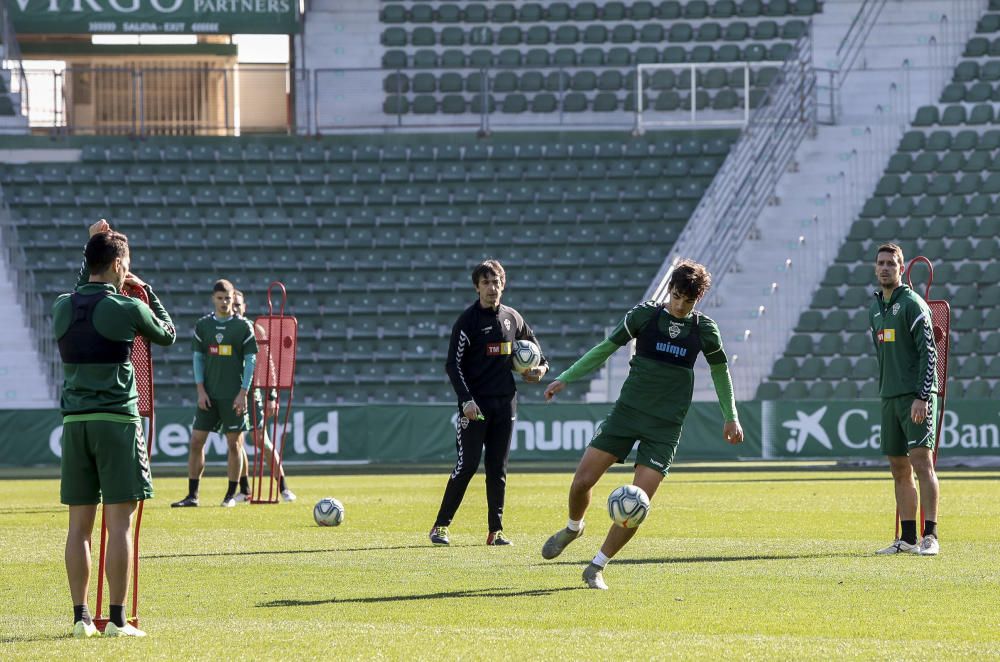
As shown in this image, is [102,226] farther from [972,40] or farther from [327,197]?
[972,40]

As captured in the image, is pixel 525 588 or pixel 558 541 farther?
pixel 558 541

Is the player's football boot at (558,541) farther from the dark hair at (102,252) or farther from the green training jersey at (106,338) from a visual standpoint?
the dark hair at (102,252)

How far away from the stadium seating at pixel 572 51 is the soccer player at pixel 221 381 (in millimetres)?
17866

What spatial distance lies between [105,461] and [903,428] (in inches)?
239

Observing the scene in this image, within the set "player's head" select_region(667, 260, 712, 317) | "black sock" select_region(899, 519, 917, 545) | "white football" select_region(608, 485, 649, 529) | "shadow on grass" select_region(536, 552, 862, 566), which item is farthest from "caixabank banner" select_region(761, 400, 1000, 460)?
"white football" select_region(608, 485, 649, 529)

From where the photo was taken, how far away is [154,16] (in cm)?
3469

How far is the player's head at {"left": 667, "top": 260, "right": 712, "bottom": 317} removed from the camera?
923 cm

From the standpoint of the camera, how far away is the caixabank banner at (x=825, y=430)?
25.5 m

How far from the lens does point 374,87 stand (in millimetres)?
34688

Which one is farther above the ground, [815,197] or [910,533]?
[815,197]

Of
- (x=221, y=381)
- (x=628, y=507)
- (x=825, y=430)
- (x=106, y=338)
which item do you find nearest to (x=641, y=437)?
(x=628, y=507)

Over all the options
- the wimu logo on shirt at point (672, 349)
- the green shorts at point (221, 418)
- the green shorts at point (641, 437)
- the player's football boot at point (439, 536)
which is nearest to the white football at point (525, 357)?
the player's football boot at point (439, 536)

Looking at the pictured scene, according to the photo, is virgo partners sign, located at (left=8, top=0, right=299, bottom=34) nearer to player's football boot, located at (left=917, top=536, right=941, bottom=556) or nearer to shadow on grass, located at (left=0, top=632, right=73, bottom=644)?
player's football boot, located at (left=917, top=536, right=941, bottom=556)

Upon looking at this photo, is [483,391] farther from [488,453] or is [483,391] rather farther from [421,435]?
[421,435]
